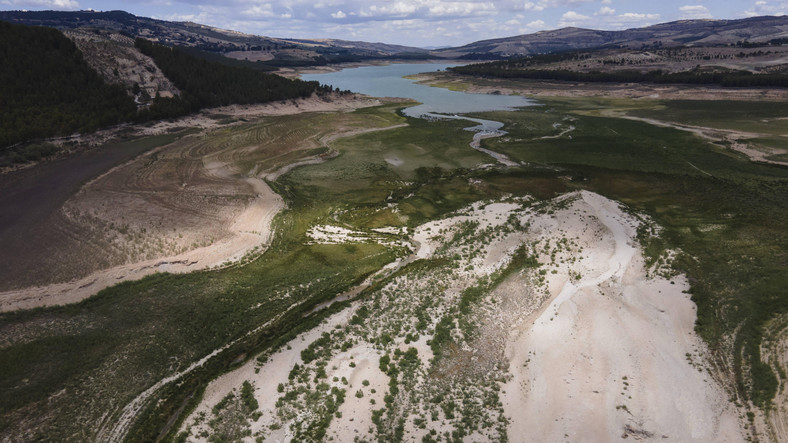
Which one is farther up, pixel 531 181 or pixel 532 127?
pixel 532 127

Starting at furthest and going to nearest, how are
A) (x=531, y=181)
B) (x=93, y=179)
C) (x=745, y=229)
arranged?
1. (x=531, y=181)
2. (x=93, y=179)
3. (x=745, y=229)

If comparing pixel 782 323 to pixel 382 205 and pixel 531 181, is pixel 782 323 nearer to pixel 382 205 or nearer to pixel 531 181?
pixel 531 181

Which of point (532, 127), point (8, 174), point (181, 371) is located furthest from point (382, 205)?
point (532, 127)

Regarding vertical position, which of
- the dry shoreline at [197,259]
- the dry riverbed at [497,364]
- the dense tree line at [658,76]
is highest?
the dense tree line at [658,76]

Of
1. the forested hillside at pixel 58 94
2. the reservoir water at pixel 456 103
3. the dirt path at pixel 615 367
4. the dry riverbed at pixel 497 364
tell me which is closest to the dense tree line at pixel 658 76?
the reservoir water at pixel 456 103

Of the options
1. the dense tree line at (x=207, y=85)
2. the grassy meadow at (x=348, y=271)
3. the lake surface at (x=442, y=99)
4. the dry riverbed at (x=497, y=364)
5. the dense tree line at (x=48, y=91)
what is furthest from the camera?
the lake surface at (x=442, y=99)

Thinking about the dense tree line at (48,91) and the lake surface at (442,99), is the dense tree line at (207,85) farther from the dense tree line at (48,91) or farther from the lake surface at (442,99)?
the lake surface at (442,99)

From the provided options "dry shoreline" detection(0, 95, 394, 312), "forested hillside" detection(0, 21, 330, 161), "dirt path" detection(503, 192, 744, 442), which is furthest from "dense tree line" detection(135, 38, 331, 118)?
"dirt path" detection(503, 192, 744, 442)
